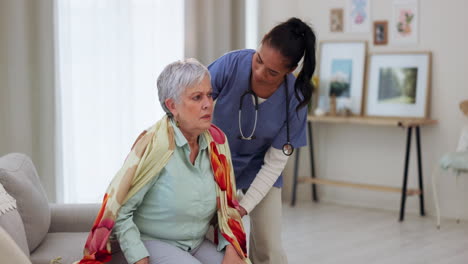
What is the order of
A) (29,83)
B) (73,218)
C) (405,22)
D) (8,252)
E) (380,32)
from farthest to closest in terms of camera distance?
(380,32) → (405,22) → (29,83) → (73,218) → (8,252)

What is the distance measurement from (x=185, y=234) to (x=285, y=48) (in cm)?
75

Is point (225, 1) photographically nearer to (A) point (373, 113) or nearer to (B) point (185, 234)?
(A) point (373, 113)

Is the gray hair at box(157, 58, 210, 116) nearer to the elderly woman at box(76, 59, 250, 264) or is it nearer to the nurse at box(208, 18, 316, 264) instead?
the elderly woman at box(76, 59, 250, 264)

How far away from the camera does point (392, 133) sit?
5668mm

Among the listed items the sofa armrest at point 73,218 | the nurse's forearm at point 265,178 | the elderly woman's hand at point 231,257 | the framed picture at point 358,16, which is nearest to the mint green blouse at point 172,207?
the elderly woman's hand at point 231,257

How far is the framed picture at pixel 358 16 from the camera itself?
570 centimetres

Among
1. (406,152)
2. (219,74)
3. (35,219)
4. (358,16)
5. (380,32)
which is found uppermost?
(358,16)

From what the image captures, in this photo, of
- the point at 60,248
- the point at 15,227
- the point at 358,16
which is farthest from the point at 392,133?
the point at 15,227

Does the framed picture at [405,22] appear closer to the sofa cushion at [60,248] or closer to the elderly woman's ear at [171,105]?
the sofa cushion at [60,248]

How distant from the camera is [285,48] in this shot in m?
2.47

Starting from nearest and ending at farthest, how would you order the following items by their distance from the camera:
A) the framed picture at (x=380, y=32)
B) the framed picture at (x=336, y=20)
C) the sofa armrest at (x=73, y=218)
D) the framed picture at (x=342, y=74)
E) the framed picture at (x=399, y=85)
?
the sofa armrest at (x=73, y=218) → the framed picture at (x=399, y=85) → the framed picture at (x=380, y=32) → the framed picture at (x=342, y=74) → the framed picture at (x=336, y=20)

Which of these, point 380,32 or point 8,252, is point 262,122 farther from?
point 380,32

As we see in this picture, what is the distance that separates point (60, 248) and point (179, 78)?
3.13ft

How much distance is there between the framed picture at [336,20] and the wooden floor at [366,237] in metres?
1.53
